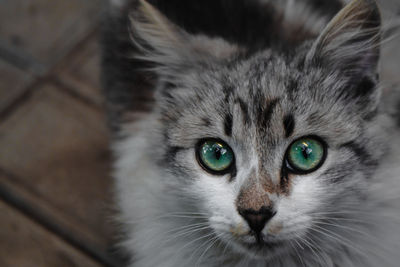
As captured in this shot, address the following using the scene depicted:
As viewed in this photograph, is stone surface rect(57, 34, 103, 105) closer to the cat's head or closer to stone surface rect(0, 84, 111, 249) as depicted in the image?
stone surface rect(0, 84, 111, 249)

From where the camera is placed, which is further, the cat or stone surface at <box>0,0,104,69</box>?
stone surface at <box>0,0,104,69</box>

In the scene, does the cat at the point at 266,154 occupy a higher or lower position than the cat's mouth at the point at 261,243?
higher

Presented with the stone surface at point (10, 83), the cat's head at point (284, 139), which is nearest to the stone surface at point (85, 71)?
the stone surface at point (10, 83)

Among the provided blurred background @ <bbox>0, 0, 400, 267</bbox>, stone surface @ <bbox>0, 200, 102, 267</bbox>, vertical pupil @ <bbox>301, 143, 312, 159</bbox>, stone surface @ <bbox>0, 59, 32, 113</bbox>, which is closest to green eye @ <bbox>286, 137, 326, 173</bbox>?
vertical pupil @ <bbox>301, 143, 312, 159</bbox>

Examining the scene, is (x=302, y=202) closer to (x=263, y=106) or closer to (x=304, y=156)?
(x=304, y=156)

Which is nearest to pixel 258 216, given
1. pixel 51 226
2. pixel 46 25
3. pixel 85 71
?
pixel 51 226

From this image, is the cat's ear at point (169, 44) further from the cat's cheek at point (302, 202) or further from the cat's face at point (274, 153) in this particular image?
the cat's cheek at point (302, 202)

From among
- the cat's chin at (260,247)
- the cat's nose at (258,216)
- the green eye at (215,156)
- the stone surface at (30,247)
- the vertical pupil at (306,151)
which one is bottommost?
the stone surface at (30,247)
